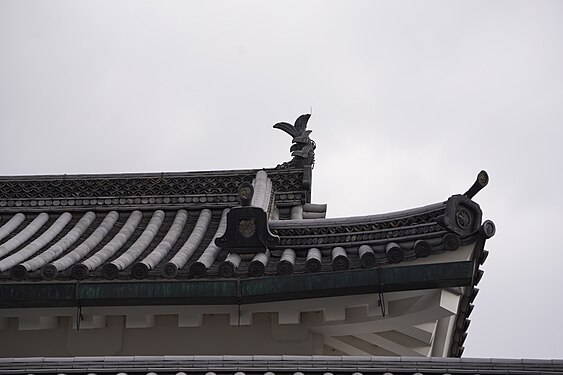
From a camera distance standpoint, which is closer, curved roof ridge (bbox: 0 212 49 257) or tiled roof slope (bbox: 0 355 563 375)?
tiled roof slope (bbox: 0 355 563 375)

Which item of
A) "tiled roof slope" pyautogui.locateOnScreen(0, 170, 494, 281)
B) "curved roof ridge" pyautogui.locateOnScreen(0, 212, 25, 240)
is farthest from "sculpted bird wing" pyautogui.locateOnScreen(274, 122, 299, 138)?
"curved roof ridge" pyautogui.locateOnScreen(0, 212, 25, 240)

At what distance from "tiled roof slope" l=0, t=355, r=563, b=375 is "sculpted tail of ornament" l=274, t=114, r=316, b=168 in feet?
23.1

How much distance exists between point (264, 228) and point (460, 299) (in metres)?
1.84

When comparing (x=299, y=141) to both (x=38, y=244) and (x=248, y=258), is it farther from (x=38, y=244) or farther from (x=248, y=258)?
(x=248, y=258)

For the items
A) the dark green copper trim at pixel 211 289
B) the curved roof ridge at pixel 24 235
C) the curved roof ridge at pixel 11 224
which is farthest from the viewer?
the curved roof ridge at pixel 11 224

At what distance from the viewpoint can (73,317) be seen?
29.1 ft

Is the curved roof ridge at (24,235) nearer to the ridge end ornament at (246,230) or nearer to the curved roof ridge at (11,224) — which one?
the curved roof ridge at (11,224)

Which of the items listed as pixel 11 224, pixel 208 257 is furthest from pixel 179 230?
pixel 11 224

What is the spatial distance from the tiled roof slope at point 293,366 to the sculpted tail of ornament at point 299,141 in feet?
23.1

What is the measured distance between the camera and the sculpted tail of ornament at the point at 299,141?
13.1 meters

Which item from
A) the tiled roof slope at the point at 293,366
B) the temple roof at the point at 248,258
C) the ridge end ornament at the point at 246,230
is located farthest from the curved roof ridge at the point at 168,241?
the tiled roof slope at the point at 293,366

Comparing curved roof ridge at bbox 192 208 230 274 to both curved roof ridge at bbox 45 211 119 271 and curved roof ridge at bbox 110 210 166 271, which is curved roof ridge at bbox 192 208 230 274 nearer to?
curved roof ridge at bbox 110 210 166 271

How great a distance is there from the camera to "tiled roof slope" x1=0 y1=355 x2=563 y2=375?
20.2 ft

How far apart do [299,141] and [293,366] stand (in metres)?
7.55
